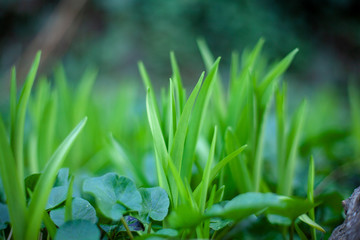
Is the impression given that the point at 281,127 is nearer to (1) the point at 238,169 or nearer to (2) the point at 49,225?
(1) the point at 238,169

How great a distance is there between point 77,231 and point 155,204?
0.12m

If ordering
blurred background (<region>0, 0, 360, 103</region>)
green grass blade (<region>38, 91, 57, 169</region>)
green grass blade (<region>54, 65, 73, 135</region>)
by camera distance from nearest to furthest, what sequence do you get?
1. green grass blade (<region>38, 91, 57, 169</region>)
2. green grass blade (<region>54, 65, 73, 135</region>)
3. blurred background (<region>0, 0, 360, 103</region>)

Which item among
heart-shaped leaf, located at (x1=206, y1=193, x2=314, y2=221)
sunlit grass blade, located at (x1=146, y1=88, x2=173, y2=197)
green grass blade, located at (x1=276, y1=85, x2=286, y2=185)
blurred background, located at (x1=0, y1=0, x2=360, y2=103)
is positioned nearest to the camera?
heart-shaped leaf, located at (x1=206, y1=193, x2=314, y2=221)

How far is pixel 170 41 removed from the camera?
11.0 ft

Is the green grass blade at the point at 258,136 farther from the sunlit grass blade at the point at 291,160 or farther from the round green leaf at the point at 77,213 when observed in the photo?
the round green leaf at the point at 77,213

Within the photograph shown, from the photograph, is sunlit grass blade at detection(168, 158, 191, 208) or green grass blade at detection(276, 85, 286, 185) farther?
green grass blade at detection(276, 85, 286, 185)

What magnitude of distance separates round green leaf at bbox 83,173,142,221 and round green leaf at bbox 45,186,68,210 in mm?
55

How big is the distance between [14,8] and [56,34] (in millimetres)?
872

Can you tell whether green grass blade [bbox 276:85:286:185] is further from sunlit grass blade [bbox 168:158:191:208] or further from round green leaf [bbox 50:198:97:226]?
round green leaf [bbox 50:198:97:226]

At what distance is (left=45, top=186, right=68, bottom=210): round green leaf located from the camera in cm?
50

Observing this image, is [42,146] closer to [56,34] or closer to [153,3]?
[56,34]

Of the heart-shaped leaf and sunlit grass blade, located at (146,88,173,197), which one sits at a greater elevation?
sunlit grass blade, located at (146,88,173,197)

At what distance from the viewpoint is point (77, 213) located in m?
0.48

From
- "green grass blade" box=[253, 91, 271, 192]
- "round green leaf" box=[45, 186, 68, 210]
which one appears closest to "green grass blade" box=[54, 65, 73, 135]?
"round green leaf" box=[45, 186, 68, 210]
